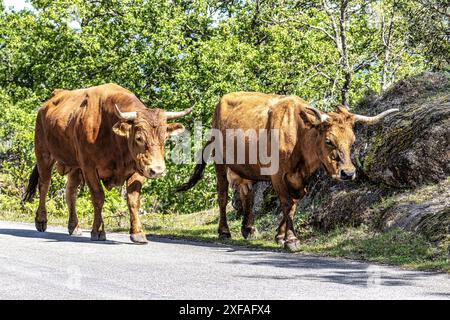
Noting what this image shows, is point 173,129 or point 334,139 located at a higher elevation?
point 173,129

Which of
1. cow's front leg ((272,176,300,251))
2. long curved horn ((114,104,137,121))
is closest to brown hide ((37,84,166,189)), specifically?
long curved horn ((114,104,137,121))

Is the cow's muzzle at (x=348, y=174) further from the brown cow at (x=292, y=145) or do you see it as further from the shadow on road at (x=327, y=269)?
the shadow on road at (x=327, y=269)

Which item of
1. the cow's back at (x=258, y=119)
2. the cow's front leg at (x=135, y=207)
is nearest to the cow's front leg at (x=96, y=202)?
the cow's front leg at (x=135, y=207)

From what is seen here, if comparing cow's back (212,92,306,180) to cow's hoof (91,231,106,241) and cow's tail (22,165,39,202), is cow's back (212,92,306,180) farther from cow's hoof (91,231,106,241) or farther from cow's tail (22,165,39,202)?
cow's tail (22,165,39,202)

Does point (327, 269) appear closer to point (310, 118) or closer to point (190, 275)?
point (190, 275)

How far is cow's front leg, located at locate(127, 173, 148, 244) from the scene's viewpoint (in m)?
12.0

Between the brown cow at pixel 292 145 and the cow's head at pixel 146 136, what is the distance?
167cm

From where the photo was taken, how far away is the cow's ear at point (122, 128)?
1198 centimetres

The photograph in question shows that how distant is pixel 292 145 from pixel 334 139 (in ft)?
2.66

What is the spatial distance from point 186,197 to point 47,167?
17.8 m

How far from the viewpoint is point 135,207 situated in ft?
39.6

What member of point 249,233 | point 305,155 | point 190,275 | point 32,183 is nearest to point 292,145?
point 305,155

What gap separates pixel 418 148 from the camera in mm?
12469

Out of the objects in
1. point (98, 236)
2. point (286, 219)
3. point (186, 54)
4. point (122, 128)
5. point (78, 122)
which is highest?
point (186, 54)
